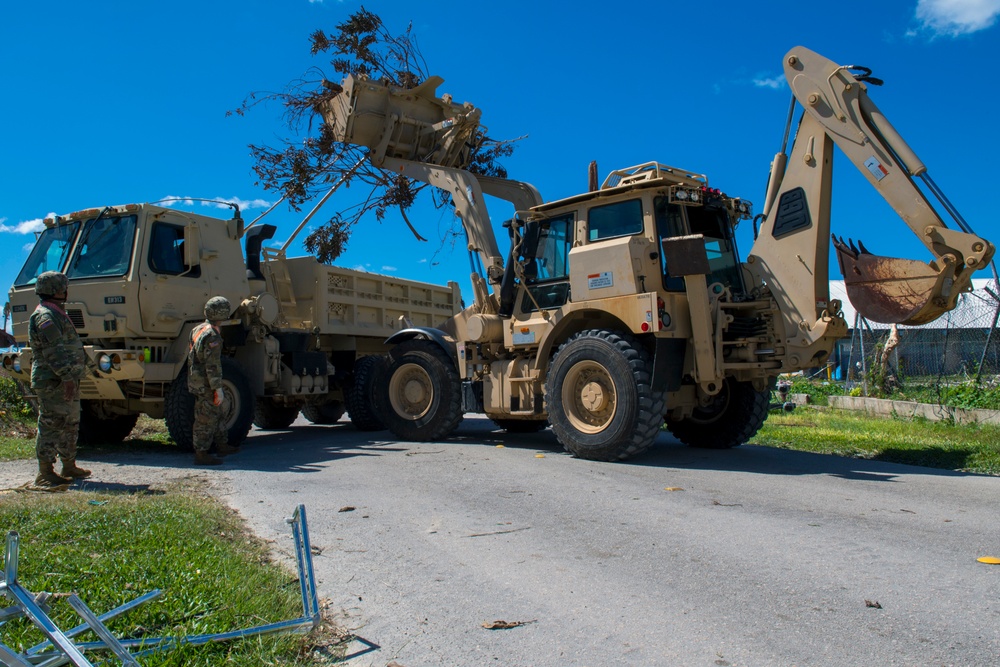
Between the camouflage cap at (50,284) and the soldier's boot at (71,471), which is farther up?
the camouflage cap at (50,284)

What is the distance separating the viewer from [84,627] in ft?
8.81

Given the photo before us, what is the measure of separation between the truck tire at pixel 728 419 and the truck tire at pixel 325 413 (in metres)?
6.14

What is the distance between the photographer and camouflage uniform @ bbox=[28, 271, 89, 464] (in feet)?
22.3

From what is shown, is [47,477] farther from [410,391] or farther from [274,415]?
[274,415]

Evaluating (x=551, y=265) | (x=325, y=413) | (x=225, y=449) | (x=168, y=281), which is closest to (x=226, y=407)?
(x=225, y=449)

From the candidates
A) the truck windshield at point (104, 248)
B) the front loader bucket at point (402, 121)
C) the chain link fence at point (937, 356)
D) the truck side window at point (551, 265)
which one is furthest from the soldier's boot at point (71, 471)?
the chain link fence at point (937, 356)

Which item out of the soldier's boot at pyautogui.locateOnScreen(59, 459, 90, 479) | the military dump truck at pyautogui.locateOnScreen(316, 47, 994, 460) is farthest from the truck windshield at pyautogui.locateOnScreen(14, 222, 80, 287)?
the military dump truck at pyautogui.locateOnScreen(316, 47, 994, 460)

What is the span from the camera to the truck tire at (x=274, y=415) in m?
12.8

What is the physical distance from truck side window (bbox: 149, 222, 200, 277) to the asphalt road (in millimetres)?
2777

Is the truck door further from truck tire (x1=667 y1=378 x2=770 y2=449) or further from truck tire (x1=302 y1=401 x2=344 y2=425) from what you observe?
truck tire (x1=667 y1=378 x2=770 y2=449)

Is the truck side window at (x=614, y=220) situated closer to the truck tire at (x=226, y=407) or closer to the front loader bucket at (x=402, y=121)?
the front loader bucket at (x=402, y=121)

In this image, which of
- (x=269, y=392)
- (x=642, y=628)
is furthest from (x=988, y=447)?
(x=269, y=392)

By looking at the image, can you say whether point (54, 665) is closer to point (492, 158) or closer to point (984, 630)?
point (984, 630)

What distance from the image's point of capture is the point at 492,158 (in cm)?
1392
